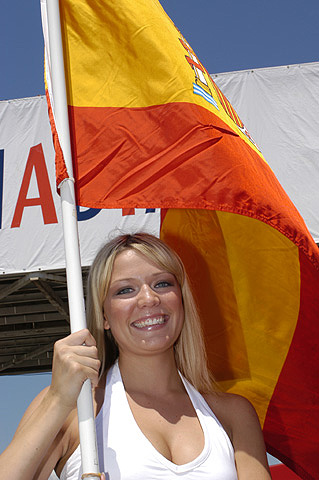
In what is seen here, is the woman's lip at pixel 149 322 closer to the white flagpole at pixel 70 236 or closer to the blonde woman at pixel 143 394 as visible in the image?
the blonde woman at pixel 143 394

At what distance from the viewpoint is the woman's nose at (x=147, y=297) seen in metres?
2.38

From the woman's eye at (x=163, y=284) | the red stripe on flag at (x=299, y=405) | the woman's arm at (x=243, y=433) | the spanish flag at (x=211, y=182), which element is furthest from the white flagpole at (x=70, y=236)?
the red stripe on flag at (x=299, y=405)

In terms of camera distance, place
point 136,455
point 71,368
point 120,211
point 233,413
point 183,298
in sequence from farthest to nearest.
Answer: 1. point 120,211
2. point 183,298
3. point 233,413
4. point 136,455
5. point 71,368

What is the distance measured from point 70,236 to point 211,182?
554 mm

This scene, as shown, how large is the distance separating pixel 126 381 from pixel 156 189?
737 millimetres

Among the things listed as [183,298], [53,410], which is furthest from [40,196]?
[53,410]

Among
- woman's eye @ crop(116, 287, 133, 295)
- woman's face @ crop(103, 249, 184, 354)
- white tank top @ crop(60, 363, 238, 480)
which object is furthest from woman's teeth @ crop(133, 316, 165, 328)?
white tank top @ crop(60, 363, 238, 480)

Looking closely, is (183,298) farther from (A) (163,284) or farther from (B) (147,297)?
(B) (147,297)

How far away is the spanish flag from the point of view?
2379 millimetres

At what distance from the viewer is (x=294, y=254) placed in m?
2.66

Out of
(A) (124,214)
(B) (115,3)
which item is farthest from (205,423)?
(A) (124,214)

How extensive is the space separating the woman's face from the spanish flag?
271 mm

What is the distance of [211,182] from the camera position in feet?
7.78

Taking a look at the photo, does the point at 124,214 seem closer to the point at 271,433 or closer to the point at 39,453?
the point at 271,433
